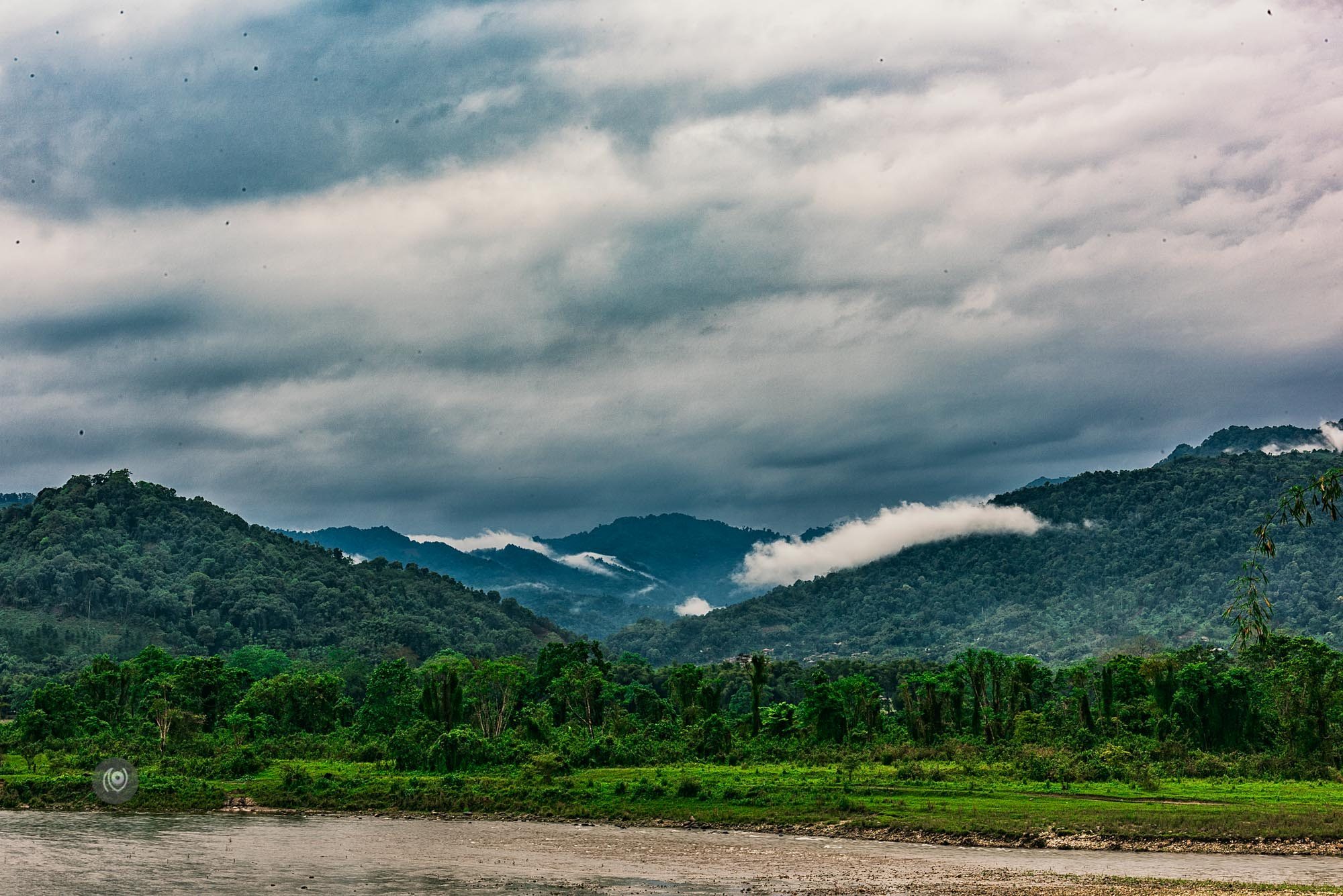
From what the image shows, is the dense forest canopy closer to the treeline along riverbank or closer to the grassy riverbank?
the treeline along riverbank

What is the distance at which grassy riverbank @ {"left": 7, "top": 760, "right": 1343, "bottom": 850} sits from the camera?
191 feet

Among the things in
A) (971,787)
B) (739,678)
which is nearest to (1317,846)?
(971,787)

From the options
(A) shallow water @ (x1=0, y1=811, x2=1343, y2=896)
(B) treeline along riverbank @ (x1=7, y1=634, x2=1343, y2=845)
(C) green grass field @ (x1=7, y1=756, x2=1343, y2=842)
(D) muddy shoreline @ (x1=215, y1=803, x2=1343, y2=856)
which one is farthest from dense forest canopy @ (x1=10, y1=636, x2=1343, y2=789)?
(A) shallow water @ (x1=0, y1=811, x2=1343, y2=896)

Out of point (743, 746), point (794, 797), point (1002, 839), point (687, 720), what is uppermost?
point (687, 720)

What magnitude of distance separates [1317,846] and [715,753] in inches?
1859

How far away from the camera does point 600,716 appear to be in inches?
4542

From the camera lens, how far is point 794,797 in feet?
227

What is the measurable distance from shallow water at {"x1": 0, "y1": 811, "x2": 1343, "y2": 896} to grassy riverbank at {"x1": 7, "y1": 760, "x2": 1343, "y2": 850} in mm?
2710

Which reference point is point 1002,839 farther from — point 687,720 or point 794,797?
point 687,720

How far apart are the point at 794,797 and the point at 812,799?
56.4 inches

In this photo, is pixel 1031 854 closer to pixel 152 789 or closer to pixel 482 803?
pixel 482 803
